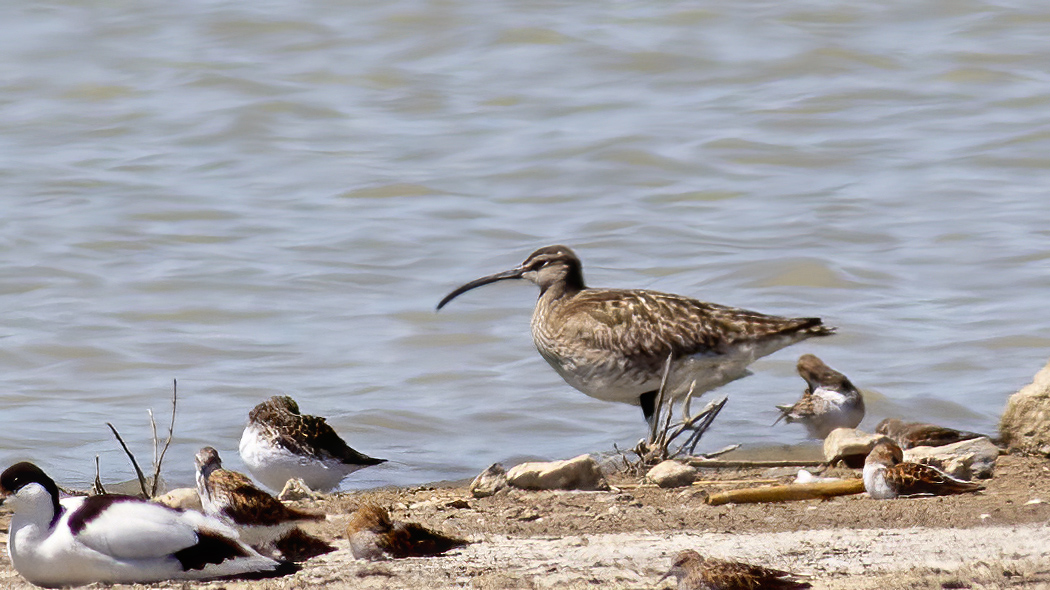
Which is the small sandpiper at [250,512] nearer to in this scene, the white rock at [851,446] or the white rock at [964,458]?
the white rock at [851,446]

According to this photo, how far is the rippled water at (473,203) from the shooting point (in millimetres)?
10305

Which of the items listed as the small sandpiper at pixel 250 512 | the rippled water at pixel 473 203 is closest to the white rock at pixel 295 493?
the rippled water at pixel 473 203

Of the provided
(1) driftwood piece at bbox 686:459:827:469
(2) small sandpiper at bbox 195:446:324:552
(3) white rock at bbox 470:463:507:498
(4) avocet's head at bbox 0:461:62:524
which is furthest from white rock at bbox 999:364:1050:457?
(4) avocet's head at bbox 0:461:62:524

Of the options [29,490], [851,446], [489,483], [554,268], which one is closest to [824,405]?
[851,446]

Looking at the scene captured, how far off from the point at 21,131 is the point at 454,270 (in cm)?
645

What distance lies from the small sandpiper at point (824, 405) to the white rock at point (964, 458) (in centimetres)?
149

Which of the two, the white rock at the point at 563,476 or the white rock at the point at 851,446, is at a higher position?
the white rock at the point at 563,476

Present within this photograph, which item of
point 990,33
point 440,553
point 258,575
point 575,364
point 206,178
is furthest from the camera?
point 990,33

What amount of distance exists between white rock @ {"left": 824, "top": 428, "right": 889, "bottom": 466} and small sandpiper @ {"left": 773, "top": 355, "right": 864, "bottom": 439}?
4.52 feet

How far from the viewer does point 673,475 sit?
7.27 meters

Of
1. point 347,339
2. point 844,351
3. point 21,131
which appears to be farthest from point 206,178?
point 844,351

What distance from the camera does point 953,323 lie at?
456 inches

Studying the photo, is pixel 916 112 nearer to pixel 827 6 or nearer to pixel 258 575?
pixel 827 6

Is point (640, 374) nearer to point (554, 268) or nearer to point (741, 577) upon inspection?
point (554, 268)
